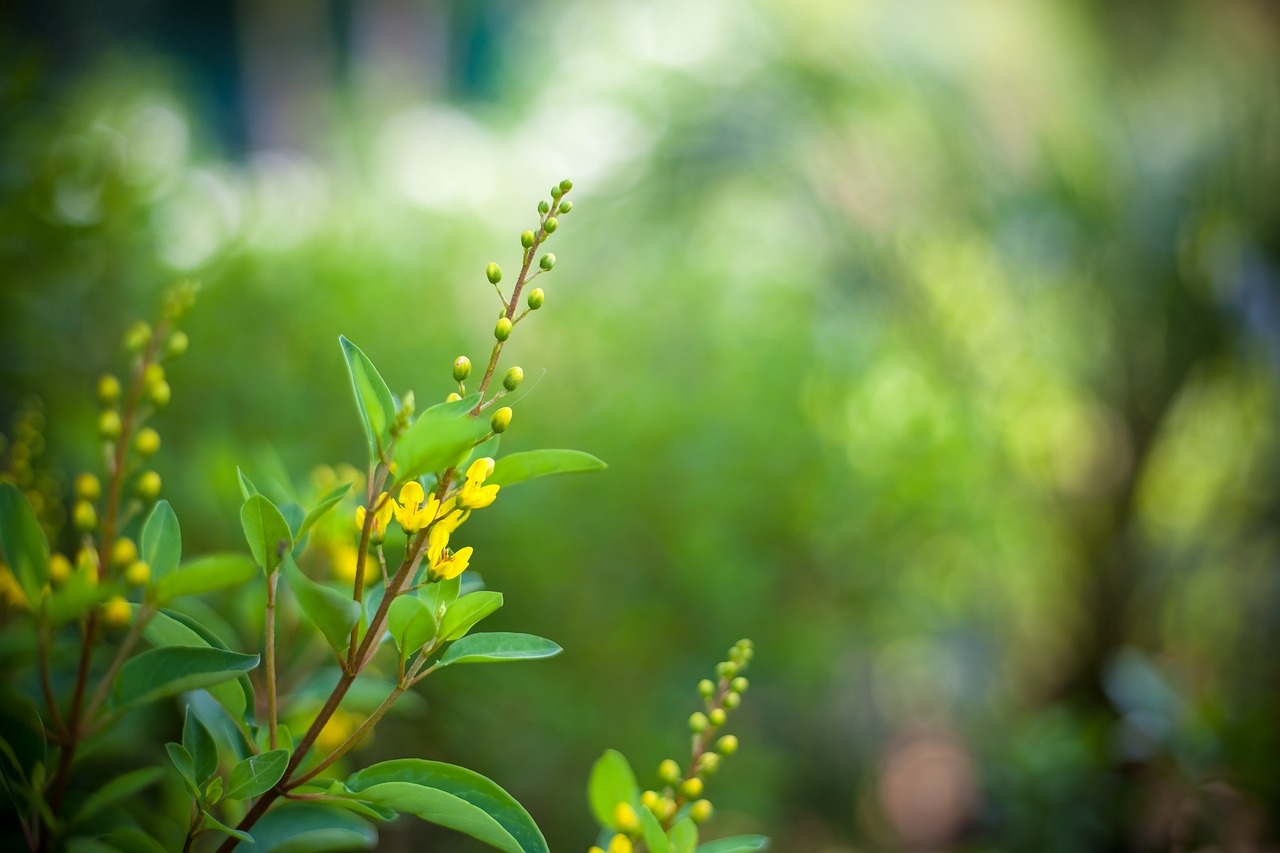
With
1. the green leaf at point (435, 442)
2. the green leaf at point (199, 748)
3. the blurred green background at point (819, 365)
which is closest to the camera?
the green leaf at point (435, 442)

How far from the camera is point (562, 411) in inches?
64.3

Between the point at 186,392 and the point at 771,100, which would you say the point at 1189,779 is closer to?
the point at 186,392

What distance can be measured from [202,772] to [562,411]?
121 cm

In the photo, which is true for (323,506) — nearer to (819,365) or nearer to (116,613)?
(116,613)

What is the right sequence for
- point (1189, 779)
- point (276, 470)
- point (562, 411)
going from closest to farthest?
point (276, 470) < point (1189, 779) < point (562, 411)

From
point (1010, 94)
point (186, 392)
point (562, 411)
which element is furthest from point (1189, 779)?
point (1010, 94)

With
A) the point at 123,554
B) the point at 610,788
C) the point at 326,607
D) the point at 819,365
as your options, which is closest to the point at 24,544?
the point at 123,554

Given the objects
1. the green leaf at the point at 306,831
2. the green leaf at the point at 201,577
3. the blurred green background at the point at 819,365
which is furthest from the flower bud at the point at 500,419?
the blurred green background at the point at 819,365

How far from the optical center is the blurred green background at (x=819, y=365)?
1.27m

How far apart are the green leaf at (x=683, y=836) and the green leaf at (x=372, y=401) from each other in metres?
0.27

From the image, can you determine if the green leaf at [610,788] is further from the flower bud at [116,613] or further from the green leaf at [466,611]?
the flower bud at [116,613]

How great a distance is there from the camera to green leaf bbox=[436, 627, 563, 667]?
16.3 inches

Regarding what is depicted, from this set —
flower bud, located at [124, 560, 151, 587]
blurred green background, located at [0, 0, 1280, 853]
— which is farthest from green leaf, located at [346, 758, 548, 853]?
blurred green background, located at [0, 0, 1280, 853]

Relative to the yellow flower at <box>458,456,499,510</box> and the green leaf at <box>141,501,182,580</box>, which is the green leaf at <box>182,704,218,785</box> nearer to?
the green leaf at <box>141,501,182,580</box>
